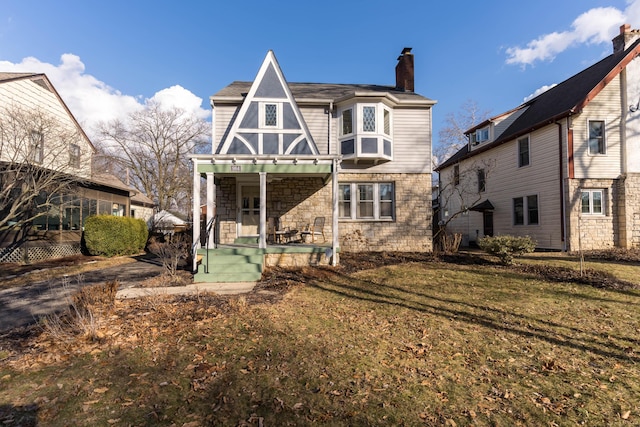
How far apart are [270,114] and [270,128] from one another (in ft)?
1.95

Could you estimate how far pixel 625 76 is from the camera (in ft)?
43.3

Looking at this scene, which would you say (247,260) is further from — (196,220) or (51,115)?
(51,115)

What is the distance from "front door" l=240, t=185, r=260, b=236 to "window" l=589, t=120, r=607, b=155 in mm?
14184

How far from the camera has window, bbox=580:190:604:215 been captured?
13070mm

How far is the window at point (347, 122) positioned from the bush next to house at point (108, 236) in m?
11.4

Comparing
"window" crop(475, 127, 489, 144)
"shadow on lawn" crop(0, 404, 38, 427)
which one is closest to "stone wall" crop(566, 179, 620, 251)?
"window" crop(475, 127, 489, 144)

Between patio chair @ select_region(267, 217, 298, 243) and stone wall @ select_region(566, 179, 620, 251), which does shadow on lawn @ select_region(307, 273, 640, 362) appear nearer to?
patio chair @ select_region(267, 217, 298, 243)

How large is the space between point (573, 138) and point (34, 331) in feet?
58.2

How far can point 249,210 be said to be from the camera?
13.0m

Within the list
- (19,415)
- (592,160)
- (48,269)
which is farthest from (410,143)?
(48,269)

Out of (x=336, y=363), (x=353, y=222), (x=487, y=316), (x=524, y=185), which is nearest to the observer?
(x=336, y=363)

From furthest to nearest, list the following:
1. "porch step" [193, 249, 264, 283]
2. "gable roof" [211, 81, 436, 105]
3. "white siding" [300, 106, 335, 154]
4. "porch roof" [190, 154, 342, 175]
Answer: "white siding" [300, 106, 335, 154], "gable roof" [211, 81, 436, 105], "porch roof" [190, 154, 342, 175], "porch step" [193, 249, 264, 283]

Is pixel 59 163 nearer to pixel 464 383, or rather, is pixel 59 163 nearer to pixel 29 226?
pixel 29 226

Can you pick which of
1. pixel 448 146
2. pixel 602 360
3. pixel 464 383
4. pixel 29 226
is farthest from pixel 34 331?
pixel 448 146
